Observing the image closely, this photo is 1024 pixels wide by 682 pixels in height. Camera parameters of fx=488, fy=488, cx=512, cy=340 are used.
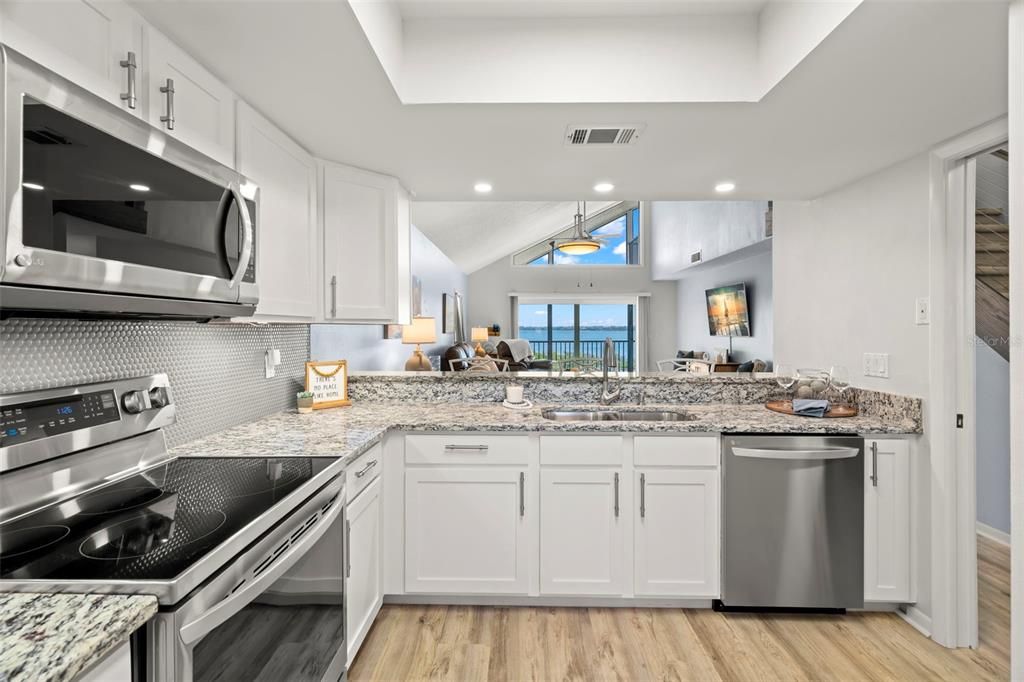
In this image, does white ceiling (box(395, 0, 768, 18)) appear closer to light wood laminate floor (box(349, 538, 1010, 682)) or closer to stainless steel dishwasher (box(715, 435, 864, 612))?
stainless steel dishwasher (box(715, 435, 864, 612))

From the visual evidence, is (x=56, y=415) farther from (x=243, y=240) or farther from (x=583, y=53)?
(x=583, y=53)

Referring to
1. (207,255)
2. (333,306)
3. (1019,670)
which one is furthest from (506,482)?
(1019,670)

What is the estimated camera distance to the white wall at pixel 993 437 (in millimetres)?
3008

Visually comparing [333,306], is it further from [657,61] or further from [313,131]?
[657,61]

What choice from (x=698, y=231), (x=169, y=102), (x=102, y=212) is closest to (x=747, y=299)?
(x=698, y=231)

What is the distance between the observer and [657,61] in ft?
5.69

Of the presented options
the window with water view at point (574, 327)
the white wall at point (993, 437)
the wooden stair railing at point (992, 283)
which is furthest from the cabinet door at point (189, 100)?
the window with water view at point (574, 327)

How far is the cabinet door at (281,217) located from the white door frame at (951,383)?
2719 millimetres

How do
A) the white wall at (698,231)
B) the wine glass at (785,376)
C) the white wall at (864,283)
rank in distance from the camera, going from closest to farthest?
the white wall at (864,283) < the wine glass at (785,376) < the white wall at (698,231)

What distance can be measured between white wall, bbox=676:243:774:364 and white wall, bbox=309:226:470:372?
411 centimetres

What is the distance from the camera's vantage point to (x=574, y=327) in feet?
33.9

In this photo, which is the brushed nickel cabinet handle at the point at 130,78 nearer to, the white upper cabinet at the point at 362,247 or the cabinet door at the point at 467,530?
the white upper cabinet at the point at 362,247

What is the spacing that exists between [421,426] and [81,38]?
163cm

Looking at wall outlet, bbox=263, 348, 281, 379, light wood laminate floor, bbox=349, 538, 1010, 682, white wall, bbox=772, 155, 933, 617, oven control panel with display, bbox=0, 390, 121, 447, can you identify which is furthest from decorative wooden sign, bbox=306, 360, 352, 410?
white wall, bbox=772, 155, 933, 617
